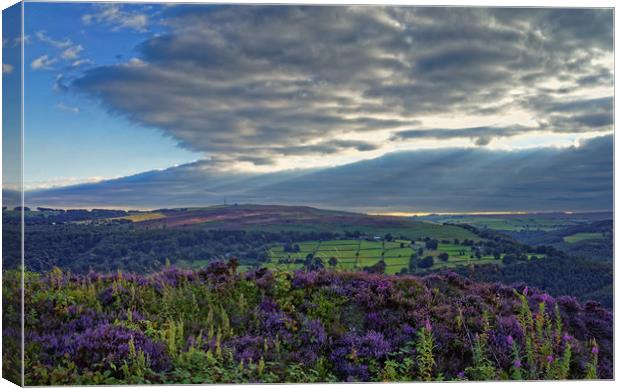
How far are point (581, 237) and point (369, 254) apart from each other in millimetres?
3948

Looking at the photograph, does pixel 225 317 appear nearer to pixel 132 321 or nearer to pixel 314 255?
pixel 132 321

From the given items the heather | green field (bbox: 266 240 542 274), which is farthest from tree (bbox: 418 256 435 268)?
the heather

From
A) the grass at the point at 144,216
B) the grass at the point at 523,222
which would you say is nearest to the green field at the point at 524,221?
the grass at the point at 523,222

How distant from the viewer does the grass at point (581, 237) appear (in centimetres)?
1352

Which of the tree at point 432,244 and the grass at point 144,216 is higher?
the grass at point 144,216

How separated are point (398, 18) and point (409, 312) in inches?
212

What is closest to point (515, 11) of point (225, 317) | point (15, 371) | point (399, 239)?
point (399, 239)

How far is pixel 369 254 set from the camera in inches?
566

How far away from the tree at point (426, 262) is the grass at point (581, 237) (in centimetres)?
256

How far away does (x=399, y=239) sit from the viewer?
48.8ft

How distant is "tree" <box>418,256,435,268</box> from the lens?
1427 cm

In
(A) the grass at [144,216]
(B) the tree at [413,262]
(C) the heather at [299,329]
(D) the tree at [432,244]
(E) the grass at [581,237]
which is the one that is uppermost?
(A) the grass at [144,216]

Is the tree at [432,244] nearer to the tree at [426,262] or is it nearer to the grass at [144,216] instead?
the tree at [426,262]

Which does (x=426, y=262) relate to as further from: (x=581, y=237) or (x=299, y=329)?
(x=299, y=329)
